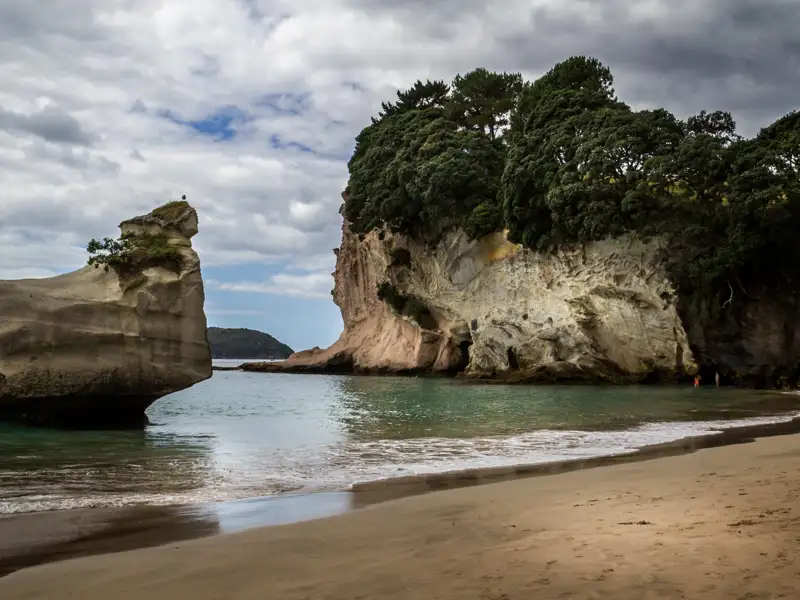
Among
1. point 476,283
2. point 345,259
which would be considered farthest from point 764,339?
point 345,259

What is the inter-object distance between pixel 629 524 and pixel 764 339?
37321 mm

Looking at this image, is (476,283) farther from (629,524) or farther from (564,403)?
(629,524)

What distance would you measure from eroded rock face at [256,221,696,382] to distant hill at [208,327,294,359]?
4636 inches

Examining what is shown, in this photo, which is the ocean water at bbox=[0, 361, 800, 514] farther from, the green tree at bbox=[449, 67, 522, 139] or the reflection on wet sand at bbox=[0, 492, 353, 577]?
the green tree at bbox=[449, 67, 522, 139]

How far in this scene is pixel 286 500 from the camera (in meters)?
8.91

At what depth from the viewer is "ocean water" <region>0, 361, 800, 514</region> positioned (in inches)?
390

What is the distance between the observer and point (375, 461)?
40.4 ft

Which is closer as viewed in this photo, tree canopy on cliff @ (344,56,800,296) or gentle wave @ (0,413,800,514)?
gentle wave @ (0,413,800,514)

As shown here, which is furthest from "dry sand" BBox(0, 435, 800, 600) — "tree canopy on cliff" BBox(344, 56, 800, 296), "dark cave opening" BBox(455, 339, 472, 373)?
"dark cave opening" BBox(455, 339, 472, 373)

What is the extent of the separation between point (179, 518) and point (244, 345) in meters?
180

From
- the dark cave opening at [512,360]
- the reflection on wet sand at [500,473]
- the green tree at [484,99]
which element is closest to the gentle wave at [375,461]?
the reflection on wet sand at [500,473]

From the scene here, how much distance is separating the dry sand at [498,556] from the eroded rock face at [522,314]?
35.4m

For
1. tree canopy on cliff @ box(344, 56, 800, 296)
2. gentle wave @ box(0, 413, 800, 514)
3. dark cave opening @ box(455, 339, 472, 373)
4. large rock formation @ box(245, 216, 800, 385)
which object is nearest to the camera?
gentle wave @ box(0, 413, 800, 514)

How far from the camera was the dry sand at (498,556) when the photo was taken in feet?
14.8
